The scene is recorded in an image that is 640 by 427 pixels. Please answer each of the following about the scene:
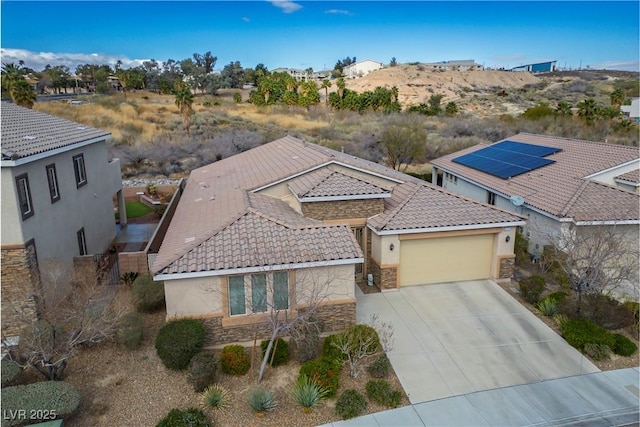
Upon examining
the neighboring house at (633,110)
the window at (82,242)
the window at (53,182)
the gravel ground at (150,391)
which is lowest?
the gravel ground at (150,391)

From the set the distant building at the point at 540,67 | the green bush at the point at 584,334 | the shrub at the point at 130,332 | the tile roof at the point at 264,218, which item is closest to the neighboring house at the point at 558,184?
the tile roof at the point at 264,218

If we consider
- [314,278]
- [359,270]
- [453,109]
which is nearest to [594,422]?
[314,278]

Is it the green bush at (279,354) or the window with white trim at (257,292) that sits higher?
the window with white trim at (257,292)

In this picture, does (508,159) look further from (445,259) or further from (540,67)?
(540,67)

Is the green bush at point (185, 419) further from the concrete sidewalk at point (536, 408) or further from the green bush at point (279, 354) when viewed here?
the concrete sidewalk at point (536, 408)

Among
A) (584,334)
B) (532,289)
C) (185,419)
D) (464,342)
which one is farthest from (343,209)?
(185,419)
